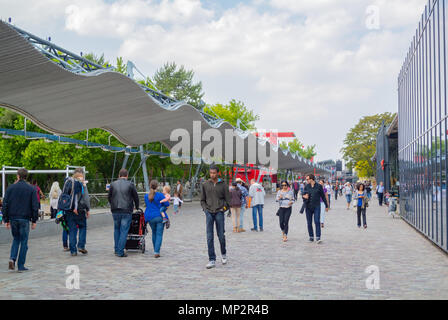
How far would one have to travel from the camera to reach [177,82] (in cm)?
7069

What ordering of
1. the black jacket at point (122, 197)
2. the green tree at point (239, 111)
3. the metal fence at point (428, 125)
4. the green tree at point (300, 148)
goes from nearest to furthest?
the black jacket at point (122, 197), the metal fence at point (428, 125), the green tree at point (239, 111), the green tree at point (300, 148)

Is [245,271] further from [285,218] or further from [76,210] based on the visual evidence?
[285,218]

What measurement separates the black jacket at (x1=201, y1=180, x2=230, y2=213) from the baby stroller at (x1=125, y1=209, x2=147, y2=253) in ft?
7.13

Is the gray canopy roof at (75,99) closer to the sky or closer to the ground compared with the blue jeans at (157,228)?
closer to the sky

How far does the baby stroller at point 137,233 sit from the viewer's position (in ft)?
Result: 34.4

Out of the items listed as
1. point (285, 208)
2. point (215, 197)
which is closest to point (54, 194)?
point (285, 208)

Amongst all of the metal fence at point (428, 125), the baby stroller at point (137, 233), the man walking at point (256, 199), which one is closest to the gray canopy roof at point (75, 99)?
the baby stroller at point (137, 233)

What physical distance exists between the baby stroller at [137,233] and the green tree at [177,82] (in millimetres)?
Answer: 59081

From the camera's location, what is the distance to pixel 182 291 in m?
6.58

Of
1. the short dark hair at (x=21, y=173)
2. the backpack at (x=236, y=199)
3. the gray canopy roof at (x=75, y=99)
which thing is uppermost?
the gray canopy roof at (x=75, y=99)

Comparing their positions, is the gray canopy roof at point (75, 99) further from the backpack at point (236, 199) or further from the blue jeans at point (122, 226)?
the backpack at point (236, 199)
